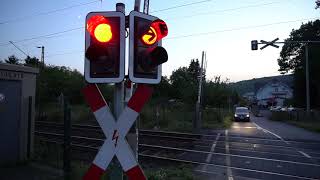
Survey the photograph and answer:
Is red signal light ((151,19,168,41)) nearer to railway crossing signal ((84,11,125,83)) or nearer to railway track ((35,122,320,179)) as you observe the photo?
railway crossing signal ((84,11,125,83))

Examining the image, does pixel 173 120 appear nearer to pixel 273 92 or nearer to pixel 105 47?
pixel 105 47

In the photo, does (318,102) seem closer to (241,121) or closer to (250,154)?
(241,121)

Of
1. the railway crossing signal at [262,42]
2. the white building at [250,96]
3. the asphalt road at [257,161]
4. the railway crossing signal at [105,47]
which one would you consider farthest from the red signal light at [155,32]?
the white building at [250,96]

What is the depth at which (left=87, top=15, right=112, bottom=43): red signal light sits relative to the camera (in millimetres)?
4117

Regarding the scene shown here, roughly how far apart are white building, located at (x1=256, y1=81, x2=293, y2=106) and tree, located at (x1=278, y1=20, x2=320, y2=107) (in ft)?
160

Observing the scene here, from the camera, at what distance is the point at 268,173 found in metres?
11.6

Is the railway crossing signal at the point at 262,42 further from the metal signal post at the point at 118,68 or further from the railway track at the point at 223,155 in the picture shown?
the metal signal post at the point at 118,68

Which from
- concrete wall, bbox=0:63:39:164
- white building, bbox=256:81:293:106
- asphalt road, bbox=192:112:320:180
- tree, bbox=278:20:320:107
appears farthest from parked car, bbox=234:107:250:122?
white building, bbox=256:81:293:106

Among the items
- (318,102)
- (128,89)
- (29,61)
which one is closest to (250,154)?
(128,89)

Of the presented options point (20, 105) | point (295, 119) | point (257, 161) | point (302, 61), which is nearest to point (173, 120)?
point (295, 119)

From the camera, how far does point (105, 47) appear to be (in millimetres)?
4137

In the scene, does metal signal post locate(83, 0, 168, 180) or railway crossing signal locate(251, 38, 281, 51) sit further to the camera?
railway crossing signal locate(251, 38, 281, 51)

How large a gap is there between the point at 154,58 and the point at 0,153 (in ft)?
26.5

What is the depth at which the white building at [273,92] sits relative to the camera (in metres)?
133
